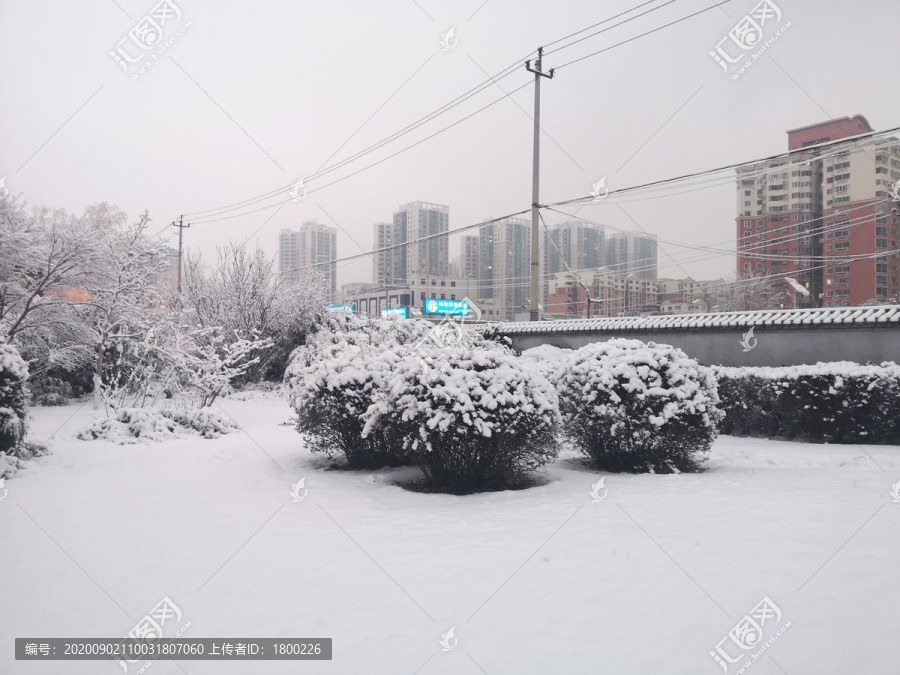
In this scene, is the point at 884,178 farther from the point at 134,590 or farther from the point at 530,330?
the point at 134,590

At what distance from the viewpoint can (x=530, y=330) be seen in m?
18.9

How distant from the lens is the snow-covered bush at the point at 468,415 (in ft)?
20.0

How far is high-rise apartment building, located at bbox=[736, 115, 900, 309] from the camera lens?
63.3 feet

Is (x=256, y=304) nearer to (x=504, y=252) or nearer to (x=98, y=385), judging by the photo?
(x=98, y=385)

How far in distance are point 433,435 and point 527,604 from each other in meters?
2.81

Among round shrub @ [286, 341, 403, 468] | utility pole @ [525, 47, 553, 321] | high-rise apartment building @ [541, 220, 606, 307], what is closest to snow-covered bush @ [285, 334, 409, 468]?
round shrub @ [286, 341, 403, 468]

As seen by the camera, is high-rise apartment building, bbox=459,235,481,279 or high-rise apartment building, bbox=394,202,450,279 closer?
high-rise apartment building, bbox=394,202,450,279

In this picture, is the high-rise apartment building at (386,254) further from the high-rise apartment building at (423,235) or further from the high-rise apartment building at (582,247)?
the high-rise apartment building at (582,247)

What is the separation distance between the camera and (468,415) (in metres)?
6.02

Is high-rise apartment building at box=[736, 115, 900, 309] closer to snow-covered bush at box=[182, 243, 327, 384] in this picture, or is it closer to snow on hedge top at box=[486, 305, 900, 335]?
snow on hedge top at box=[486, 305, 900, 335]

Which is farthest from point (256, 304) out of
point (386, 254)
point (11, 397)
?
point (11, 397)

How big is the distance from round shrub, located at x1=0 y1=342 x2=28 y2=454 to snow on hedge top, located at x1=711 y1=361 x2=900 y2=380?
438 inches
